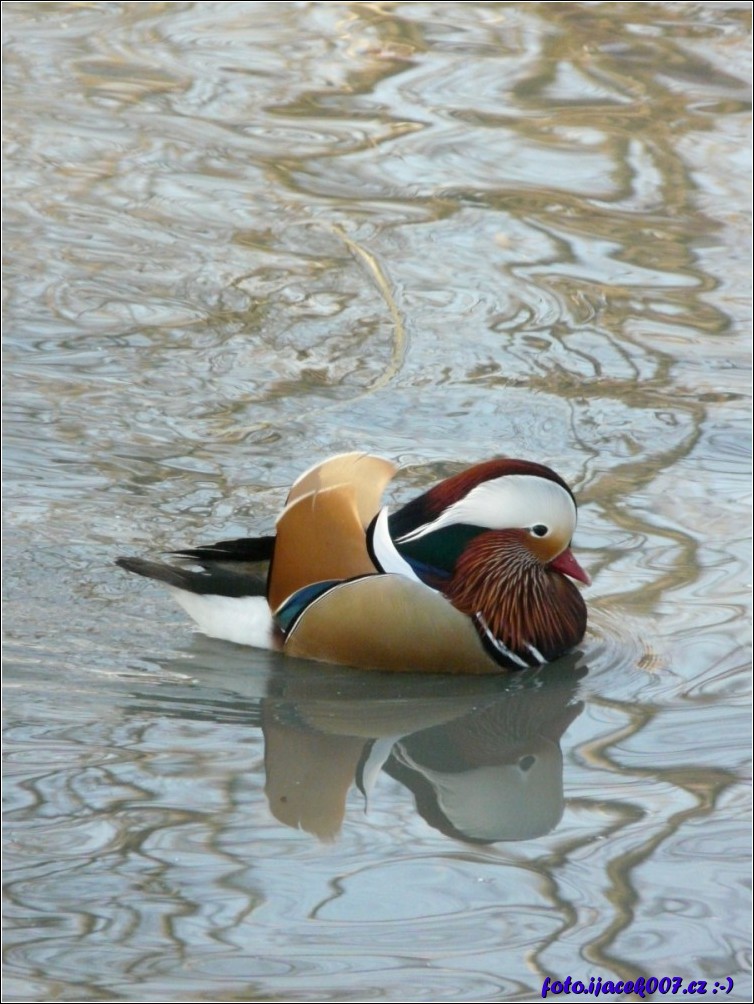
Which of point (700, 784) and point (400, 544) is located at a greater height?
point (400, 544)

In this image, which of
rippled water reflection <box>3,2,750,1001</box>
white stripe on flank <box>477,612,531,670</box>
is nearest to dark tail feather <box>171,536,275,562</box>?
rippled water reflection <box>3,2,750,1001</box>

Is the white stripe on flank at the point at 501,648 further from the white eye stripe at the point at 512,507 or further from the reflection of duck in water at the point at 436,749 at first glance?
the white eye stripe at the point at 512,507

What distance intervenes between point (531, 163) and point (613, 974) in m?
5.81

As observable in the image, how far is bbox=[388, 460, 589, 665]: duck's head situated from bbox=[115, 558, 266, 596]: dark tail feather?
458mm

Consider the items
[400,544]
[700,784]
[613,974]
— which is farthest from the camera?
[400,544]

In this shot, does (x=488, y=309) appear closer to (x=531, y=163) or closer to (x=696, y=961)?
(x=531, y=163)

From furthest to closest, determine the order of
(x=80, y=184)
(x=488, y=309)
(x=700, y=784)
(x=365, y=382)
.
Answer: (x=80, y=184) → (x=488, y=309) → (x=365, y=382) → (x=700, y=784)

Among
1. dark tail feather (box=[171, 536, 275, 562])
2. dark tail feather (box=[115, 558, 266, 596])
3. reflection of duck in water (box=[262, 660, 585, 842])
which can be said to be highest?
dark tail feather (box=[171, 536, 275, 562])

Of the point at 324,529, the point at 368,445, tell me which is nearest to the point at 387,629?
the point at 324,529

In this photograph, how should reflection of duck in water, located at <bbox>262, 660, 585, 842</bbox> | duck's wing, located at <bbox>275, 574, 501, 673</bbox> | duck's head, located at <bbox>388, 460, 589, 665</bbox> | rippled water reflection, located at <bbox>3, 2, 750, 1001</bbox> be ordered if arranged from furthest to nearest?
duck's head, located at <bbox>388, 460, 589, 665</bbox>, duck's wing, located at <bbox>275, 574, 501, 673</bbox>, reflection of duck in water, located at <bbox>262, 660, 585, 842</bbox>, rippled water reflection, located at <bbox>3, 2, 750, 1001</bbox>

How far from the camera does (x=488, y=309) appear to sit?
7402mm

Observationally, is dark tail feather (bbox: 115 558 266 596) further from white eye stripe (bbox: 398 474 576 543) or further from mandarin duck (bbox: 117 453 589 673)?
white eye stripe (bbox: 398 474 576 543)

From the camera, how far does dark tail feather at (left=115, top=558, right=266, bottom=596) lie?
17.0 ft

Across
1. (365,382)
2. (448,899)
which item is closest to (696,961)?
(448,899)
